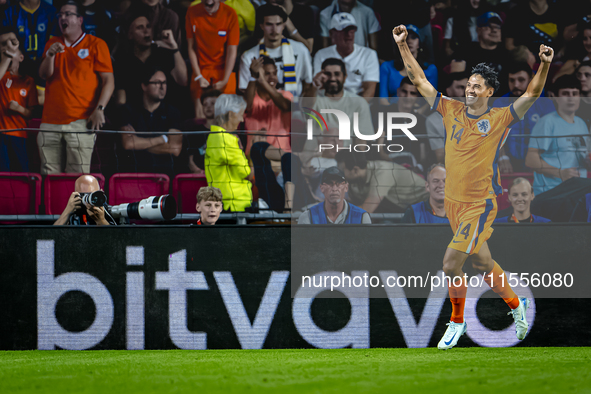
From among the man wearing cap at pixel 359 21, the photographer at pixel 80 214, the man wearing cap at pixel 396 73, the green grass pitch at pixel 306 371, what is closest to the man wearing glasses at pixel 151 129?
the photographer at pixel 80 214

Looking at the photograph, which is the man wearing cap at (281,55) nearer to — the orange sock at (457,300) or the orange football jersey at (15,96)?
the orange football jersey at (15,96)

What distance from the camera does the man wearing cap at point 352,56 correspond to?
6.93m

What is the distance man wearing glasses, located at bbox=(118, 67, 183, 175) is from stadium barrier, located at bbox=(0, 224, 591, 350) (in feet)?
5.47

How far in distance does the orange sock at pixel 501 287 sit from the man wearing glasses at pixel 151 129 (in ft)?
11.7

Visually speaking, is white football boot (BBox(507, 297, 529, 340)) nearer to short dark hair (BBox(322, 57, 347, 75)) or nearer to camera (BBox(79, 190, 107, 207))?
short dark hair (BBox(322, 57, 347, 75))

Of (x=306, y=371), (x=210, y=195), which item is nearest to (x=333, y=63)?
(x=210, y=195)

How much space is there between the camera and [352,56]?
703 centimetres

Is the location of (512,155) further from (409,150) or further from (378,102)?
(378,102)

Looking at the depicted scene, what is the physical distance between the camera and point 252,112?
6855 millimetres

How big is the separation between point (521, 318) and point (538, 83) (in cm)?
189

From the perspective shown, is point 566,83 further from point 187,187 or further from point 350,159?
point 187,187

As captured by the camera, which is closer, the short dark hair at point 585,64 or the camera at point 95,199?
the camera at point 95,199

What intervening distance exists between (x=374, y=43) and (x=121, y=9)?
3.12m

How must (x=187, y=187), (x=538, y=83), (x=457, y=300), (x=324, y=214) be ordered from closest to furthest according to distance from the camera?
(x=538, y=83) < (x=457, y=300) < (x=324, y=214) < (x=187, y=187)
